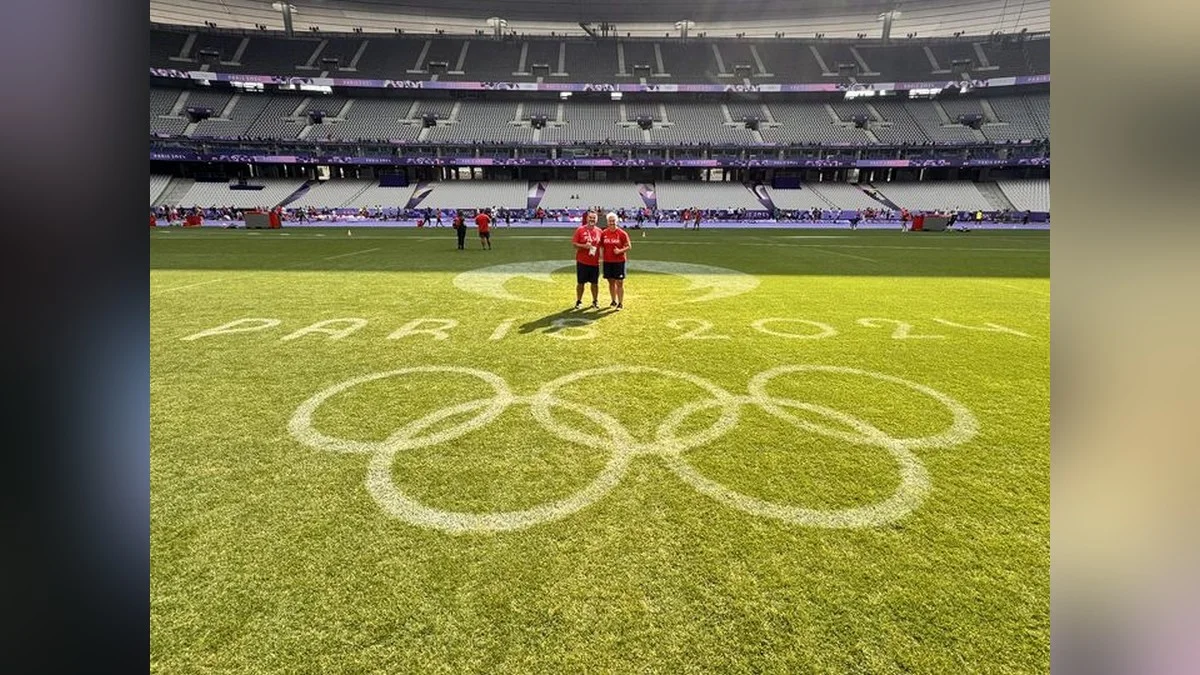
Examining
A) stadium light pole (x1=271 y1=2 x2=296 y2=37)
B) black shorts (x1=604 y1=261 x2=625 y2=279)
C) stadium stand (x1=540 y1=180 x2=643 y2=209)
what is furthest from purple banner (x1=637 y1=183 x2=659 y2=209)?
black shorts (x1=604 y1=261 x2=625 y2=279)

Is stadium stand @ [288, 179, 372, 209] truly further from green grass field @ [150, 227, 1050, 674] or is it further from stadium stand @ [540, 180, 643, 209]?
green grass field @ [150, 227, 1050, 674]

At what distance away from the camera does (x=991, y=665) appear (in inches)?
124

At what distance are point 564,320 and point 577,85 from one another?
60.5 m

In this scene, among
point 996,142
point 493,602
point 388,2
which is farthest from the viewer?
point 388,2

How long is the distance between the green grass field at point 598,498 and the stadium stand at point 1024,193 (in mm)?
55422

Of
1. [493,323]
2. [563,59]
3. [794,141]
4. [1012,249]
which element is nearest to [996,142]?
[794,141]

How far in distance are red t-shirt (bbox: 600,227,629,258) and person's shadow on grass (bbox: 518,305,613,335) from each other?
1.16 metres

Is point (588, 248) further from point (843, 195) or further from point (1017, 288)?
point (843, 195)

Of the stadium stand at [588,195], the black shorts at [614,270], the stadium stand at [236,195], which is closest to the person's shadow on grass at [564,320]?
the black shorts at [614,270]

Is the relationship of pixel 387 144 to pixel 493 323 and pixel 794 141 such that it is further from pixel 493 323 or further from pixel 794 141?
pixel 493 323

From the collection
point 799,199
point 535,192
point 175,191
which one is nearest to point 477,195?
point 535,192

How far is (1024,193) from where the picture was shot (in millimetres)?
55000

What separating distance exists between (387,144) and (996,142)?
63.6 m
